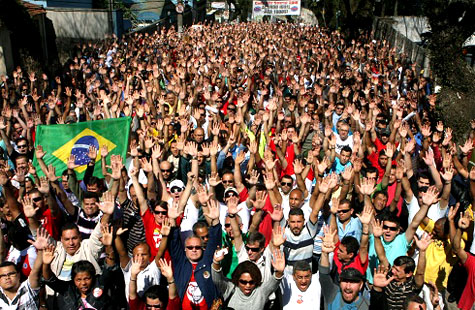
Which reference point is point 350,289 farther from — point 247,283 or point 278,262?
point 247,283

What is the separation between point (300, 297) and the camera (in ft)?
14.6

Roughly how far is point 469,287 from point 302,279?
5.11 feet

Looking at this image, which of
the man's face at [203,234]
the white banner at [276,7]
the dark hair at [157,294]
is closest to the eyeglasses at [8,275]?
the dark hair at [157,294]

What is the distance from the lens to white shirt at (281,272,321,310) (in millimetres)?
4449

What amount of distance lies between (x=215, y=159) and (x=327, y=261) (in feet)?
7.61

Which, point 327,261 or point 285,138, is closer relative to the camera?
point 327,261

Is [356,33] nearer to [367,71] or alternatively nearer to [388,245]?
[367,71]

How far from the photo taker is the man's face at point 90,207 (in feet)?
17.5

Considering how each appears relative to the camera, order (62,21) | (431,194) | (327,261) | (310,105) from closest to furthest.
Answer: (327,261), (431,194), (310,105), (62,21)

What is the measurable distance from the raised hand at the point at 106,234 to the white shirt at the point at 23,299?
619 millimetres

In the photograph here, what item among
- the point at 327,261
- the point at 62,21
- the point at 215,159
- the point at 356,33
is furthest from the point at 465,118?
the point at 356,33

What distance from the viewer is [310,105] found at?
9.68m

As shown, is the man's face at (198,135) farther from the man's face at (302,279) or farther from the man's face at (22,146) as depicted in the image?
the man's face at (302,279)

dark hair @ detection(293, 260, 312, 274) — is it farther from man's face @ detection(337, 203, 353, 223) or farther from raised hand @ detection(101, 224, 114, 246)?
raised hand @ detection(101, 224, 114, 246)
